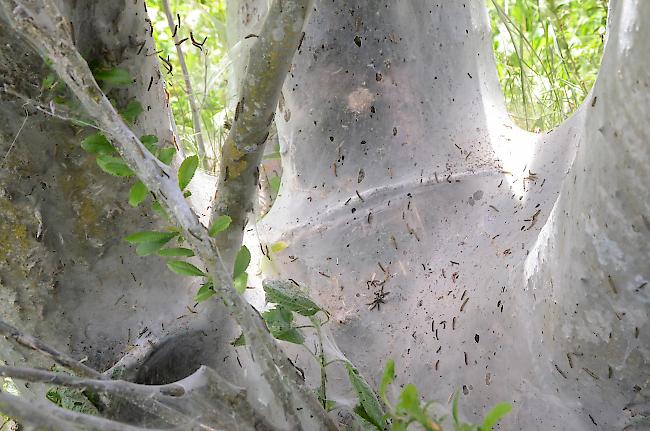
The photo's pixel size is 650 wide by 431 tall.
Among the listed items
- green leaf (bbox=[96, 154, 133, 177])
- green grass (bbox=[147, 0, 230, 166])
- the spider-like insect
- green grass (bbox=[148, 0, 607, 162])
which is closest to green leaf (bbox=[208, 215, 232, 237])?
green leaf (bbox=[96, 154, 133, 177])

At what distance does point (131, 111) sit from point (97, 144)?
15 cm

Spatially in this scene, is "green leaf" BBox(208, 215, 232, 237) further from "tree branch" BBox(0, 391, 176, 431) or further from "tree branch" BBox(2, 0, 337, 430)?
"tree branch" BBox(0, 391, 176, 431)

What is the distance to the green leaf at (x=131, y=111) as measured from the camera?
3.58 feet

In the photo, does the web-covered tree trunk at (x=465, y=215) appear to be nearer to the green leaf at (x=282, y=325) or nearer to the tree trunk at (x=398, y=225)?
the tree trunk at (x=398, y=225)

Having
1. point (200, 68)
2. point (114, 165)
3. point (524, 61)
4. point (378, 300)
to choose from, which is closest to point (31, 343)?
point (114, 165)

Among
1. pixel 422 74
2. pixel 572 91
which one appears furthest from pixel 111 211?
pixel 572 91

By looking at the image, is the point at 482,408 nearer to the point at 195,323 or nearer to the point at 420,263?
the point at 420,263

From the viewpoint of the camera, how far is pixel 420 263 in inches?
53.8

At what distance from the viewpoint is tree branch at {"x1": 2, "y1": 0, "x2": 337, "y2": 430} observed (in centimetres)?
74

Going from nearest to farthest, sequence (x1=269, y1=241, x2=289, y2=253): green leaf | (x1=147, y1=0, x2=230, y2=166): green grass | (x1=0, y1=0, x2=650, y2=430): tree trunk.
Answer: (x1=0, y1=0, x2=650, y2=430): tree trunk → (x1=269, y1=241, x2=289, y2=253): green leaf → (x1=147, y1=0, x2=230, y2=166): green grass

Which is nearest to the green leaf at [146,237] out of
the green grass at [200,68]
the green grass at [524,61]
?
the green grass at [524,61]

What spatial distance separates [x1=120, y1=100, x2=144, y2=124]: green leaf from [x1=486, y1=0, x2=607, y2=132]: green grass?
46.2 inches

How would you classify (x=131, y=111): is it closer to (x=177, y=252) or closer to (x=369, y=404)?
(x=177, y=252)

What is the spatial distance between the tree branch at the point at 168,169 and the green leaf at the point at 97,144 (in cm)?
12
